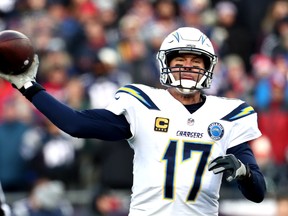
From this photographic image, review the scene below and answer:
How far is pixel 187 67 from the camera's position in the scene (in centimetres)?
570

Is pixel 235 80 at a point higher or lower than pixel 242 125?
higher

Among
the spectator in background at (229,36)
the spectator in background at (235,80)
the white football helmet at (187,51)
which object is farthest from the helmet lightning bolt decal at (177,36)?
the spectator in background at (229,36)

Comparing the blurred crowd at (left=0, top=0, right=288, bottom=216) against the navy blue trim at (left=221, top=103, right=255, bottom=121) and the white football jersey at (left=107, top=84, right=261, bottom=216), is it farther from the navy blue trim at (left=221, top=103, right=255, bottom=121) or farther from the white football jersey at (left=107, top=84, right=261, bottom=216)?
the white football jersey at (left=107, top=84, right=261, bottom=216)

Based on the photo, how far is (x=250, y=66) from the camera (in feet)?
43.6

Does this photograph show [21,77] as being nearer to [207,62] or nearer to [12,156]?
[207,62]

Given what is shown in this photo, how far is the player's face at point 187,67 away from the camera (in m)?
5.69

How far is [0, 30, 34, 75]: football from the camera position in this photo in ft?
18.1

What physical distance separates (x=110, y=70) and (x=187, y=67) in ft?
19.5

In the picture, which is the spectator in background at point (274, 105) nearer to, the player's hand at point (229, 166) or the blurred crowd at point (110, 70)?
the blurred crowd at point (110, 70)

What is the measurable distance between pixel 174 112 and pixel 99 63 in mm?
6048

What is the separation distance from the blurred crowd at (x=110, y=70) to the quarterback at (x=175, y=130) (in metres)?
4.45

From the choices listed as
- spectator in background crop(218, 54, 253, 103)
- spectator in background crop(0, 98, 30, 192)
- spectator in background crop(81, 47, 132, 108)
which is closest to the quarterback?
spectator in background crop(0, 98, 30, 192)

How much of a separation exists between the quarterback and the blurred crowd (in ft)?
14.6

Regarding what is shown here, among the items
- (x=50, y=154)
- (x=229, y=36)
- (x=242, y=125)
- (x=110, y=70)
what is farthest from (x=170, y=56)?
(x=229, y=36)
